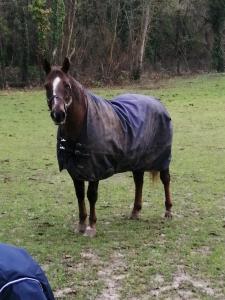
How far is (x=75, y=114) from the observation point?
215 inches

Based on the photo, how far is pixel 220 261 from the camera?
511 cm

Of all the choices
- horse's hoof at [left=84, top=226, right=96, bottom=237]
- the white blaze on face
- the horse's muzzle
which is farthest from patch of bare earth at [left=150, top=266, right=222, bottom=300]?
the white blaze on face

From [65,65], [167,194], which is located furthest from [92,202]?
[65,65]

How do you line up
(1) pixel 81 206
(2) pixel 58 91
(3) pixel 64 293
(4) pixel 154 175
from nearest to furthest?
1. (3) pixel 64 293
2. (2) pixel 58 91
3. (1) pixel 81 206
4. (4) pixel 154 175

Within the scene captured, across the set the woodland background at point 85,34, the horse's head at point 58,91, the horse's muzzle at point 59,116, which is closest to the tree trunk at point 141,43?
the woodland background at point 85,34

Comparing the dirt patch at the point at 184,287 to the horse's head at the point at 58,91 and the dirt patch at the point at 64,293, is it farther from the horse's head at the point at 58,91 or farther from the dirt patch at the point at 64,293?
the horse's head at the point at 58,91

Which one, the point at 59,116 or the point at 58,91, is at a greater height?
the point at 58,91

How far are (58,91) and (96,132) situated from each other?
0.61 meters

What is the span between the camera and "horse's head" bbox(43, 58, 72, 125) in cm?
518

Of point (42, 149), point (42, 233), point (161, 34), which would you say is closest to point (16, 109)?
point (42, 149)

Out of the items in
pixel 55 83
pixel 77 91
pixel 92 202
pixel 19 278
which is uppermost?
pixel 55 83

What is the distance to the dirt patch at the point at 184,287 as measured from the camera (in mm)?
4387

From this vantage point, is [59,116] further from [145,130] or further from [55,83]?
[145,130]

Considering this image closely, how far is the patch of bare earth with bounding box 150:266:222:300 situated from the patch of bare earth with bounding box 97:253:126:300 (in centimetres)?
30
